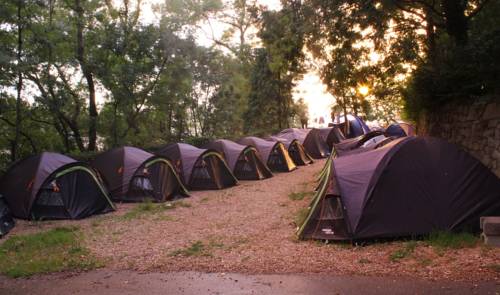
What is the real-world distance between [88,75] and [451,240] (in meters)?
18.4

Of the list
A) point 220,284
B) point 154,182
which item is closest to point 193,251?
point 220,284

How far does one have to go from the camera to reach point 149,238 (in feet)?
29.5

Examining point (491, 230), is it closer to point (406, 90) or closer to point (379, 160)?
point (379, 160)

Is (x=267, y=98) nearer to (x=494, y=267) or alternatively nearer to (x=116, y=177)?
(x=116, y=177)

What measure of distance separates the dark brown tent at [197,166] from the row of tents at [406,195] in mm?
8216

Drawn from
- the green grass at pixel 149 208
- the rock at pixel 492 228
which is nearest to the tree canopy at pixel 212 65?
the rock at pixel 492 228

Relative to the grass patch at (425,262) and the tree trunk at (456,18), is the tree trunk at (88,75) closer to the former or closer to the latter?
the tree trunk at (456,18)

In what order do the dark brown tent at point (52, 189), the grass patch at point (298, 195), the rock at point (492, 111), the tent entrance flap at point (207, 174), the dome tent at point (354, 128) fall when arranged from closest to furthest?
the rock at point (492, 111), the dark brown tent at point (52, 189), the grass patch at point (298, 195), the tent entrance flap at point (207, 174), the dome tent at point (354, 128)

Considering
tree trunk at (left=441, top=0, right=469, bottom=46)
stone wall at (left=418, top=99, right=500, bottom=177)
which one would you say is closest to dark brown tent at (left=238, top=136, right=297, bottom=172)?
stone wall at (left=418, top=99, right=500, bottom=177)

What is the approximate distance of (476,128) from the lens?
8.71 m

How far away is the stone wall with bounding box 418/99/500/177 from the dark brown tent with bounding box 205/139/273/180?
885 centimetres

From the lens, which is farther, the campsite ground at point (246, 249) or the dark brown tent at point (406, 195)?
the dark brown tent at point (406, 195)

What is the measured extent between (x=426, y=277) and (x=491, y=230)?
1.54 metres

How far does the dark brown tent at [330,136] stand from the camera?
90.2 ft
